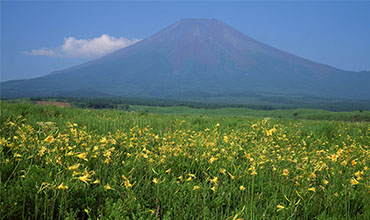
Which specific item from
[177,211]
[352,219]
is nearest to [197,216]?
[177,211]

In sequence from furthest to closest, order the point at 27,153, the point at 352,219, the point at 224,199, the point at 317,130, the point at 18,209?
the point at 317,130 → the point at 27,153 → the point at 224,199 → the point at 352,219 → the point at 18,209

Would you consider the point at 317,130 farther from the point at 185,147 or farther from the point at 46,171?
the point at 46,171

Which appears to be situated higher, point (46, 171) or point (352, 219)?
point (46, 171)

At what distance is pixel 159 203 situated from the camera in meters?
2.72

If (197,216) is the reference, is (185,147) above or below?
above

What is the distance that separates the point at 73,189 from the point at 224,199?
5.29 ft

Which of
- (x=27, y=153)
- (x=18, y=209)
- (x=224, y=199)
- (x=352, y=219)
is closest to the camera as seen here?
(x=18, y=209)

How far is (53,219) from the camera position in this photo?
2424 mm

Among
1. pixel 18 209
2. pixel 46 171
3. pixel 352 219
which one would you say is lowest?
pixel 352 219

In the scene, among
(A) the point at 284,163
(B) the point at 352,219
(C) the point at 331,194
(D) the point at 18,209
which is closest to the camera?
(D) the point at 18,209

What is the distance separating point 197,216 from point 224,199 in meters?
0.44

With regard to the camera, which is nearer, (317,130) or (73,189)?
(73,189)

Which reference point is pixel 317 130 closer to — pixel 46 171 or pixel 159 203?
pixel 159 203

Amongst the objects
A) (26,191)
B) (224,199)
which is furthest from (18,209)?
(224,199)
